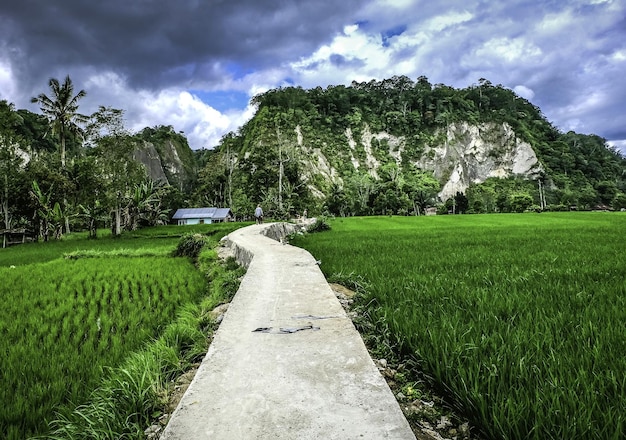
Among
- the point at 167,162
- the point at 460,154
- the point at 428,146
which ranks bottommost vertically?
the point at 460,154

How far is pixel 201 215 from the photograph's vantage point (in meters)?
54.6

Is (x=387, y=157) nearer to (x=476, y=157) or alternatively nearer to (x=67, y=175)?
(x=476, y=157)

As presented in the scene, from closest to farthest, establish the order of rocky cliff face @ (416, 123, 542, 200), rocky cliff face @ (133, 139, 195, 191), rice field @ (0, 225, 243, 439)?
rice field @ (0, 225, 243, 439) < rocky cliff face @ (133, 139, 195, 191) < rocky cliff face @ (416, 123, 542, 200)

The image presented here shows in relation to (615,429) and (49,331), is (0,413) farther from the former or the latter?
(615,429)

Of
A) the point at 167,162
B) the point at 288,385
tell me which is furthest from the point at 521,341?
the point at 167,162

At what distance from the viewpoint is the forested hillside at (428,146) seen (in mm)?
71812

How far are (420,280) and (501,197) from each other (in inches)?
2433

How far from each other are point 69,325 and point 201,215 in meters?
52.6

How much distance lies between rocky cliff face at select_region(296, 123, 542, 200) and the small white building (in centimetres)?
3838

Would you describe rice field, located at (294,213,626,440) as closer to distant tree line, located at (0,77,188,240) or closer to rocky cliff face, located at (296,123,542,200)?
distant tree line, located at (0,77,188,240)

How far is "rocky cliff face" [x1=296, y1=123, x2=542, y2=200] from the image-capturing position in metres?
84.8

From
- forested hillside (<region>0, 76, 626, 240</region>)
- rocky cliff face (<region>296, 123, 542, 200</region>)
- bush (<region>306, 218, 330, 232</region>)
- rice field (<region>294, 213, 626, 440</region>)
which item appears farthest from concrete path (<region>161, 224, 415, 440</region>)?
rocky cliff face (<region>296, 123, 542, 200</region>)

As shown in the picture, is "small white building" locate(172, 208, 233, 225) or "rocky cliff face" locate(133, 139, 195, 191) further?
"rocky cliff face" locate(133, 139, 195, 191)

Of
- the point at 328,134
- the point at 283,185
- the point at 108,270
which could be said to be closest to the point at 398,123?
the point at 328,134
